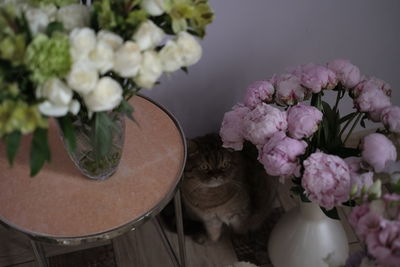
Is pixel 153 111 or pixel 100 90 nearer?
pixel 100 90

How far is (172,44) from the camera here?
710 mm

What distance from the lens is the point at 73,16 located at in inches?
27.9

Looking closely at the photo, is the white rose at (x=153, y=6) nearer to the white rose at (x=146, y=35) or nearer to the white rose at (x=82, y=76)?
the white rose at (x=146, y=35)

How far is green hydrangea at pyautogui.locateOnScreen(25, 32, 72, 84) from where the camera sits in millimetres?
640

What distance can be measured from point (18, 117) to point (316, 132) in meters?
0.68

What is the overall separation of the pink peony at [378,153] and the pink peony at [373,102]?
0.10m

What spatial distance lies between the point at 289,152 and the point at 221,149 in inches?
15.8

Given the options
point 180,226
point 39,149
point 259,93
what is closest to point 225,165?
point 180,226

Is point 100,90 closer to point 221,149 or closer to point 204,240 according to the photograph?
point 221,149

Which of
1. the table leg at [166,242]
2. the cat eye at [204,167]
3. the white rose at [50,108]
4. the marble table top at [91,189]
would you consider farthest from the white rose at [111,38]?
the table leg at [166,242]

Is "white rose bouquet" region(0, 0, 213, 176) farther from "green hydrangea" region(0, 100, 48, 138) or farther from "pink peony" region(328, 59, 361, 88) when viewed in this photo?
"pink peony" region(328, 59, 361, 88)

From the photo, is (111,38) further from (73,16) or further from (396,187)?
(396,187)

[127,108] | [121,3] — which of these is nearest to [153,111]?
[127,108]

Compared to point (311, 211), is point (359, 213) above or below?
above
